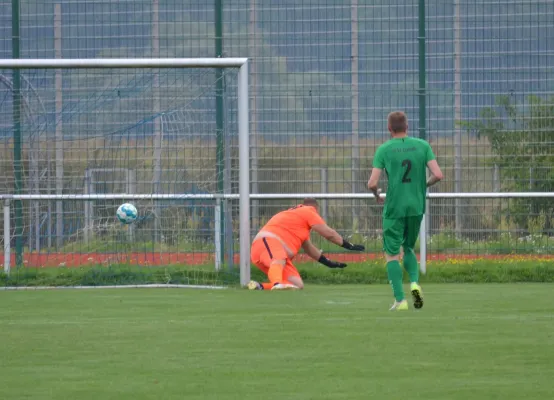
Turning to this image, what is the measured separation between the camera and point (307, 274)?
1370 cm

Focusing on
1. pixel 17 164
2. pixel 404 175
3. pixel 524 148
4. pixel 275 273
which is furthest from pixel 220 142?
pixel 404 175

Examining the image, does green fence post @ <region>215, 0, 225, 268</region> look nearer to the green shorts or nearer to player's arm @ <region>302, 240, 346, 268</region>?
player's arm @ <region>302, 240, 346, 268</region>

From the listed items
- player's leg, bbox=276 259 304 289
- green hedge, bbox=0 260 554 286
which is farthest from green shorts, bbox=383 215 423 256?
green hedge, bbox=0 260 554 286

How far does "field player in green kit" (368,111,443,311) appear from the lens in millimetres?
9031

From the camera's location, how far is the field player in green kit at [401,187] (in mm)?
9031

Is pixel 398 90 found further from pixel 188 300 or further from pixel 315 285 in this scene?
pixel 188 300

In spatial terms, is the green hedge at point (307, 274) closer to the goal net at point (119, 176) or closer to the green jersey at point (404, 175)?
the goal net at point (119, 176)

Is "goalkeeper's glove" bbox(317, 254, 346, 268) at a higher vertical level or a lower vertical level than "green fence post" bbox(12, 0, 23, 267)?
lower

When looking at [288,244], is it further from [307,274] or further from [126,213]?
[126,213]

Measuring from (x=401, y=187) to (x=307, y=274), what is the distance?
15.7 feet

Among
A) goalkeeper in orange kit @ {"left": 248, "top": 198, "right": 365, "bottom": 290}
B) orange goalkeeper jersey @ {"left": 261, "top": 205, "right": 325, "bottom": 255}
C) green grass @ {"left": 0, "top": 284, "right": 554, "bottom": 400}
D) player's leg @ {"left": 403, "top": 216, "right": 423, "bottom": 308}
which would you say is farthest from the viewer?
orange goalkeeper jersey @ {"left": 261, "top": 205, "right": 325, "bottom": 255}

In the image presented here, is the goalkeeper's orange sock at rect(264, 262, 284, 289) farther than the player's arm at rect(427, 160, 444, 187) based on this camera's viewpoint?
Yes

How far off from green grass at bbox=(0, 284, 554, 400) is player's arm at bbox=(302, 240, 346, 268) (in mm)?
2879

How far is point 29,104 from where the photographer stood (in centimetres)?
1348
